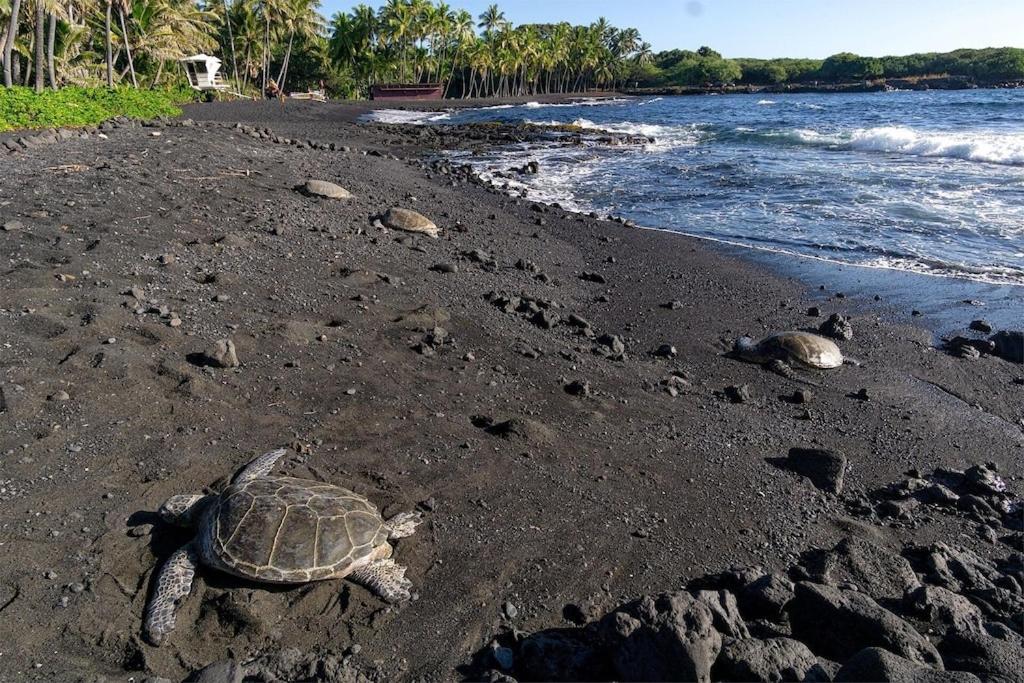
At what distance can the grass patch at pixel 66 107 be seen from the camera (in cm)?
1658

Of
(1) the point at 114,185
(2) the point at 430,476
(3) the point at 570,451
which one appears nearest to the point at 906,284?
(3) the point at 570,451

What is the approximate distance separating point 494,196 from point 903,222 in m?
8.43

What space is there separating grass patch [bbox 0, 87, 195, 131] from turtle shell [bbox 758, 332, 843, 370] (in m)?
17.1

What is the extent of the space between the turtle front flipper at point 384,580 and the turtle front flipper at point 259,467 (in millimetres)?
967

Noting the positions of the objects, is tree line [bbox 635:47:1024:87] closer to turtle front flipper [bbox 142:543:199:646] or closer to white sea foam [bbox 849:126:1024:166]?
white sea foam [bbox 849:126:1024:166]

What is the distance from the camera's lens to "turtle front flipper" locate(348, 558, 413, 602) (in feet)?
12.0

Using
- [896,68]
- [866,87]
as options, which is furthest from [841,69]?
[866,87]

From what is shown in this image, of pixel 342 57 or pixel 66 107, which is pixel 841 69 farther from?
pixel 66 107

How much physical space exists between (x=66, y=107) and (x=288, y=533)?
19.8m

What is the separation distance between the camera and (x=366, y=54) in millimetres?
69000

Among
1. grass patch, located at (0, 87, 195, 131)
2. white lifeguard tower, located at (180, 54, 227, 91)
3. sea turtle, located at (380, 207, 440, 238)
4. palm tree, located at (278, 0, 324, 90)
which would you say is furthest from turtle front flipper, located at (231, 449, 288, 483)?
palm tree, located at (278, 0, 324, 90)

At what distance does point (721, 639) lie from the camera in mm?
3051

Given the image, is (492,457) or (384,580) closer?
(384,580)

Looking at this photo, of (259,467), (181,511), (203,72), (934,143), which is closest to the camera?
(181,511)
